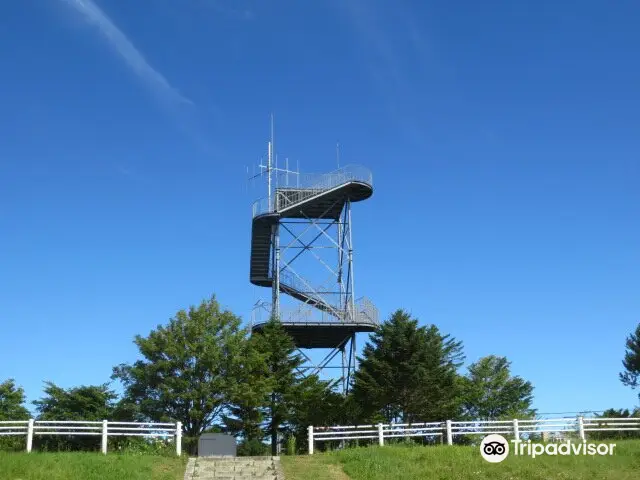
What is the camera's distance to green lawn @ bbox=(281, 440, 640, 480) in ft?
74.1

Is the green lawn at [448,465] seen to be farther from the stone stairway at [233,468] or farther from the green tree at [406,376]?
the green tree at [406,376]

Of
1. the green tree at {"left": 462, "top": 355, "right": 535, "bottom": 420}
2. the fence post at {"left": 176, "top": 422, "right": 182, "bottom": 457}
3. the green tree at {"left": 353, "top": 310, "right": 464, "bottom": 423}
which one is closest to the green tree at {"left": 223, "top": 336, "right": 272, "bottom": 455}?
the green tree at {"left": 353, "top": 310, "right": 464, "bottom": 423}

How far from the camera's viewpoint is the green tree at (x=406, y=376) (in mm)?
36156

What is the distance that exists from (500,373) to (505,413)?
3402 mm

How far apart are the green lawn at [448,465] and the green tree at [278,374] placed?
1327 centimetres

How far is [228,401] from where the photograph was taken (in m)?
35.8

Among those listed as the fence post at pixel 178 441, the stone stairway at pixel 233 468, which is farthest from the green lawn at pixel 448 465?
the fence post at pixel 178 441

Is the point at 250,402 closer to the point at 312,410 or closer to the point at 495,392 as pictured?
the point at 312,410

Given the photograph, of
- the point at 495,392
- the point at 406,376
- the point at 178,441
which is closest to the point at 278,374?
the point at 406,376

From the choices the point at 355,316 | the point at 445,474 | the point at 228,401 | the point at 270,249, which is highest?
the point at 270,249

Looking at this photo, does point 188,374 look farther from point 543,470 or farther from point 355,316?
point 543,470

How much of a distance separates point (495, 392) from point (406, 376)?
74.9 ft

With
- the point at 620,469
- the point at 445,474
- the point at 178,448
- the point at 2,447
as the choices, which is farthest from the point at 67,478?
the point at 620,469

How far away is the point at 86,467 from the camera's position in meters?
22.3
